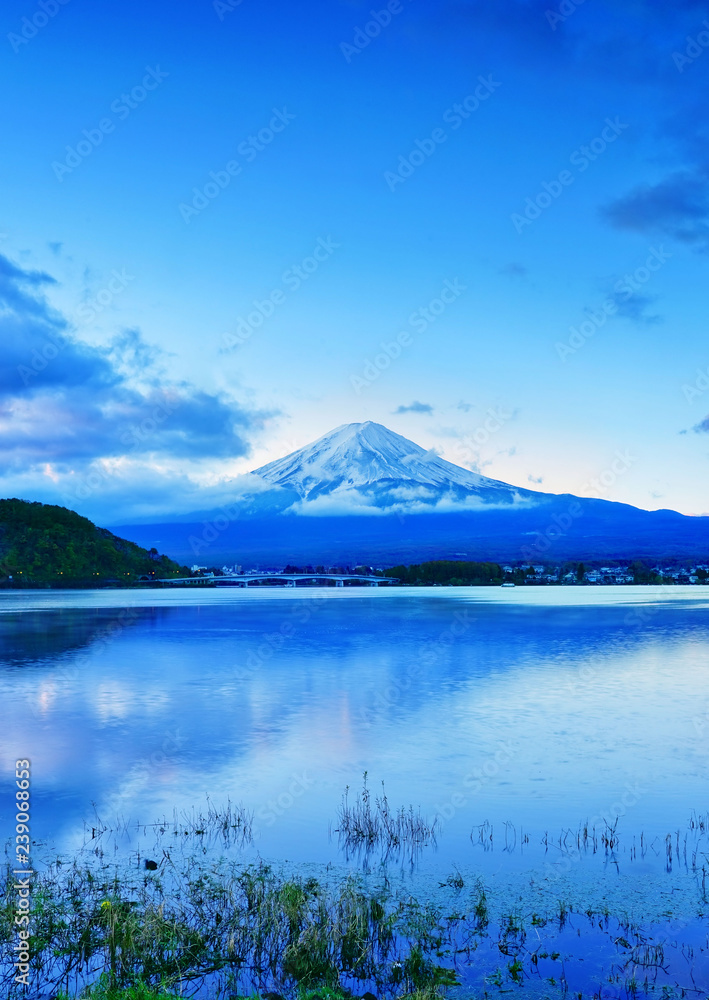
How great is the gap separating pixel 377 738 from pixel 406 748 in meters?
1.10

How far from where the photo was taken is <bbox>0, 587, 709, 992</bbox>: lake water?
9.57m

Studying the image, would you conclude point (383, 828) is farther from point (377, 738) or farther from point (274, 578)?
point (274, 578)

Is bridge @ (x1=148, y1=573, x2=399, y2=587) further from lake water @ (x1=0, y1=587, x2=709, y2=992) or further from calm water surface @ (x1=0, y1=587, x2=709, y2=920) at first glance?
lake water @ (x1=0, y1=587, x2=709, y2=992)

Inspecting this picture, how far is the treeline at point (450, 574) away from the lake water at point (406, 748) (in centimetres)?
11901

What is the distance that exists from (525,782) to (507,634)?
3050 centimetres

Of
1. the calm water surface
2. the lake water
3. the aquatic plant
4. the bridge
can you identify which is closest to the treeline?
the bridge

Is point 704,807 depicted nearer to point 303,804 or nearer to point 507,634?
point 303,804

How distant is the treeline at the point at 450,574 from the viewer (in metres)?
154

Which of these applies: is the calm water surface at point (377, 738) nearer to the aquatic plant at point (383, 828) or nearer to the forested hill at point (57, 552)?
the aquatic plant at point (383, 828)

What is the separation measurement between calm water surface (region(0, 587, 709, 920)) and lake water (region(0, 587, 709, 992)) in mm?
57

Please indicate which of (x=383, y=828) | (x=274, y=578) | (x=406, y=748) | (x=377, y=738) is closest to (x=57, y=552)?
(x=274, y=578)

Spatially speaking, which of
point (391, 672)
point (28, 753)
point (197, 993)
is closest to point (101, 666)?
point (391, 672)

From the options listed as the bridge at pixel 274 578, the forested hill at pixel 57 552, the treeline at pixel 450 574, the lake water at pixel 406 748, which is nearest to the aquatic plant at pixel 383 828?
the lake water at pixel 406 748

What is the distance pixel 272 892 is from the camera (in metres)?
7.78
